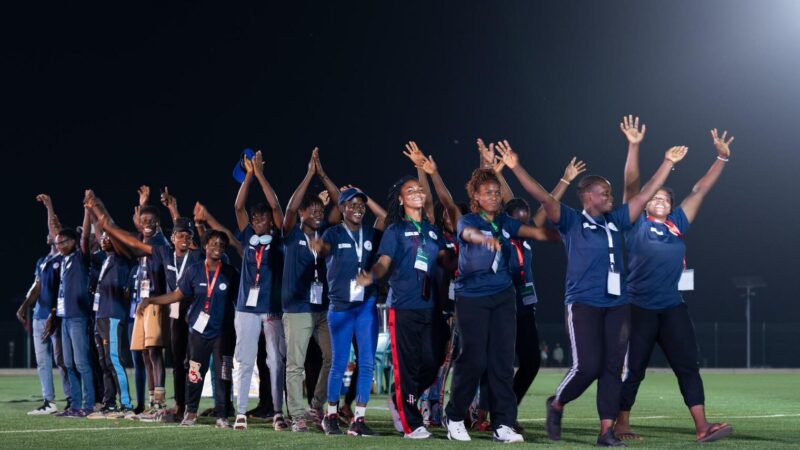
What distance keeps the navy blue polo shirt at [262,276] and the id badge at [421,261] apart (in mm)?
1587

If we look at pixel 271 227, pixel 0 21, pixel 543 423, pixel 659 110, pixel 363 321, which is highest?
pixel 0 21

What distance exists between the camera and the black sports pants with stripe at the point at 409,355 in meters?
7.94

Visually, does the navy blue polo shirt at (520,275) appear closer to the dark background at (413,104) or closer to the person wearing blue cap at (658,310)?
the person wearing blue cap at (658,310)

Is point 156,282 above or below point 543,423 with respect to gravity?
above

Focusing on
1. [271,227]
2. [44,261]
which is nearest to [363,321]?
[271,227]

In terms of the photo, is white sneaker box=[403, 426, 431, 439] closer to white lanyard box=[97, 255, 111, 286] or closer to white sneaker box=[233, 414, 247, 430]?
white sneaker box=[233, 414, 247, 430]

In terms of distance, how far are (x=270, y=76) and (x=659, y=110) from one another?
46.2 feet

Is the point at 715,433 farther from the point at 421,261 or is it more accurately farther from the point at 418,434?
the point at 421,261

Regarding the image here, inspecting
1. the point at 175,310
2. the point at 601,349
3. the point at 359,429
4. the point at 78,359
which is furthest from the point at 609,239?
the point at 78,359

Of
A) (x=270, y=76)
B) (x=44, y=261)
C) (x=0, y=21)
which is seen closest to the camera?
(x=44, y=261)

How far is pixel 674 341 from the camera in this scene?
25.7 feet

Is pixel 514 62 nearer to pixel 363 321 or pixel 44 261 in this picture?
pixel 44 261

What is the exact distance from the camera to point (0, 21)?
3475 centimetres

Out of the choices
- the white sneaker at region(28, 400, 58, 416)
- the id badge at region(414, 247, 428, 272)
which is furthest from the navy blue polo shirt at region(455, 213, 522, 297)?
the white sneaker at region(28, 400, 58, 416)
